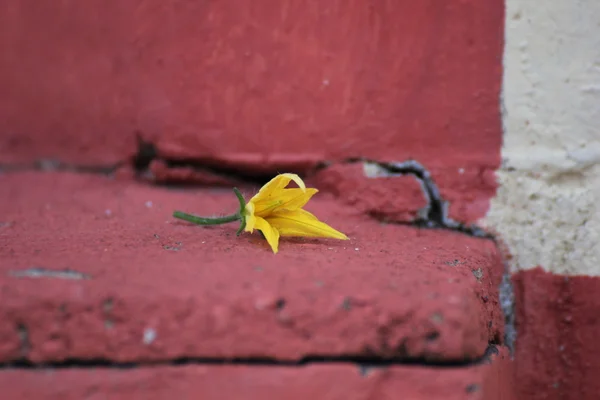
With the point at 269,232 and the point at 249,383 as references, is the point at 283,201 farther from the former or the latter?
the point at 249,383

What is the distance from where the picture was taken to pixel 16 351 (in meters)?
0.63

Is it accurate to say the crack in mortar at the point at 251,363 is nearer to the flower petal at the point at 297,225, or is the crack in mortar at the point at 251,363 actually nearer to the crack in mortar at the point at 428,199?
the flower petal at the point at 297,225

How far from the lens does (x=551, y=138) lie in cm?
106

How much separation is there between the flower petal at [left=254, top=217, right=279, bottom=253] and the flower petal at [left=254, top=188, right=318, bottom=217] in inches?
0.8

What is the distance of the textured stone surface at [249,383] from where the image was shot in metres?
0.62

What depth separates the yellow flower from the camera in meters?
0.89

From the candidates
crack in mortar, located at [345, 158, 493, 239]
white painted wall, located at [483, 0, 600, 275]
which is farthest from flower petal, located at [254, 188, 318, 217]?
white painted wall, located at [483, 0, 600, 275]

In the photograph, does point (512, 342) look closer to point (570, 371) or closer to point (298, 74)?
point (570, 371)

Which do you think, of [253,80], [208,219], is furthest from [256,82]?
[208,219]

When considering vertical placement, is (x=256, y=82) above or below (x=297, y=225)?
above

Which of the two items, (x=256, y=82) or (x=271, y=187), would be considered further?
(x=256, y=82)

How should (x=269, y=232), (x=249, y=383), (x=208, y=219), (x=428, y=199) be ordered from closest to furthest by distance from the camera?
(x=249, y=383)
(x=269, y=232)
(x=208, y=219)
(x=428, y=199)

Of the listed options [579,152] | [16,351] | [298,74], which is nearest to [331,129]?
[298,74]

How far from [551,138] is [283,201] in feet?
1.71
